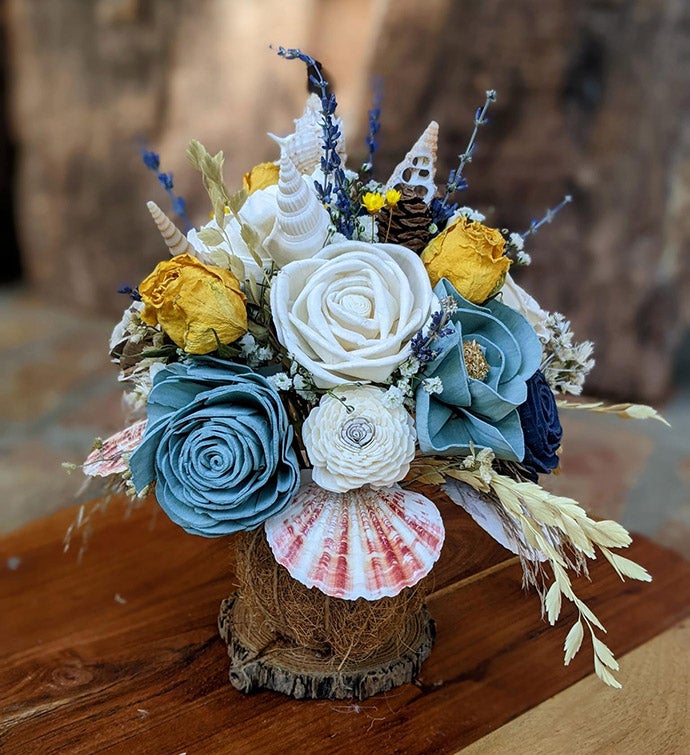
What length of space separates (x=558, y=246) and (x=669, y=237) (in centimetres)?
25

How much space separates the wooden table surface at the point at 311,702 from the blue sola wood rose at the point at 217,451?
126 mm

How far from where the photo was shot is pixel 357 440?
0.63m

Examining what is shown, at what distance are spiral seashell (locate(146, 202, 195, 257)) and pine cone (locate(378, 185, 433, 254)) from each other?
17cm

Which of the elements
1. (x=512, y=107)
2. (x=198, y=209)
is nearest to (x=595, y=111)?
(x=512, y=107)

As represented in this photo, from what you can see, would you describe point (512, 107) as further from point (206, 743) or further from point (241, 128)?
point (206, 743)

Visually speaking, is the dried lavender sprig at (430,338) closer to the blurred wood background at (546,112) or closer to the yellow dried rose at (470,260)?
the yellow dried rose at (470,260)

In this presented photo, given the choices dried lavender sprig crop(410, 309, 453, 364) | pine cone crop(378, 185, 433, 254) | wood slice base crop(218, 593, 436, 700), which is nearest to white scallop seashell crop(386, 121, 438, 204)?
pine cone crop(378, 185, 433, 254)

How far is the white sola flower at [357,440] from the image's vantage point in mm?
630

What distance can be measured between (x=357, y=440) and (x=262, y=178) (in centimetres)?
30

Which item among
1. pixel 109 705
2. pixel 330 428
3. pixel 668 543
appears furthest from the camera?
pixel 668 543

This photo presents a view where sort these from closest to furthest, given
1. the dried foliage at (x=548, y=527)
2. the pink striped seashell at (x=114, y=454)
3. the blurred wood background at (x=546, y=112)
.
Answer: the dried foliage at (x=548, y=527)
the pink striped seashell at (x=114, y=454)
the blurred wood background at (x=546, y=112)

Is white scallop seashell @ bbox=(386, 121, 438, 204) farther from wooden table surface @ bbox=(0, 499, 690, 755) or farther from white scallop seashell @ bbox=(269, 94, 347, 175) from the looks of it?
wooden table surface @ bbox=(0, 499, 690, 755)

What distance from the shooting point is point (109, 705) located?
2.43 ft

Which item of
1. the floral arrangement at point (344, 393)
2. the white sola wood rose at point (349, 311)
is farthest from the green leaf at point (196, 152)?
the white sola wood rose at point (349, 311)
